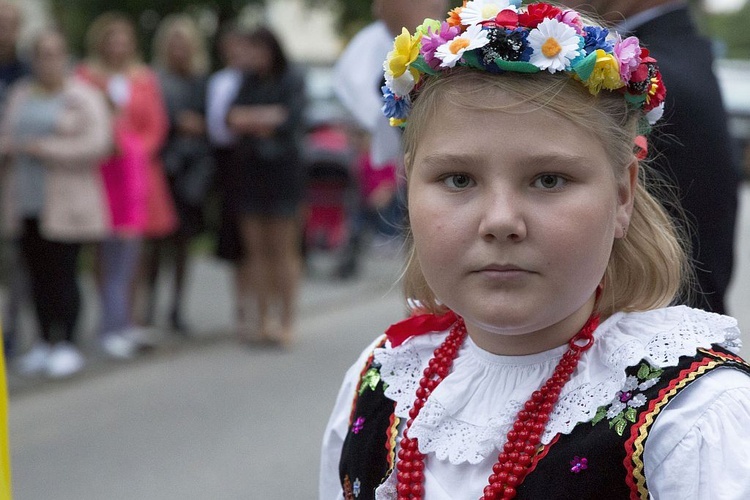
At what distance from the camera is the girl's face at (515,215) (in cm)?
153

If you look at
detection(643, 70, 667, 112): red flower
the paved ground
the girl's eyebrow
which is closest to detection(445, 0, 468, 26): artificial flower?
the girl's eyebrow

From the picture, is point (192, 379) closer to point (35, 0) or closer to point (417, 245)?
point (417, 245)

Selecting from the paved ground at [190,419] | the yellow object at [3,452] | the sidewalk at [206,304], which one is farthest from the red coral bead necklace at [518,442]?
the sidewalk at [206,304]

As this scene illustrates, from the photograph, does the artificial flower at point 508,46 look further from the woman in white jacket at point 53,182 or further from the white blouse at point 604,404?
the woman in white jacket at point 53,182

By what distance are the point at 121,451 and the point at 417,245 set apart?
153 inches

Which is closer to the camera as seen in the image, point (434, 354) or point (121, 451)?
point (434, 354)

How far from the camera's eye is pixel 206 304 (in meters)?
8.68

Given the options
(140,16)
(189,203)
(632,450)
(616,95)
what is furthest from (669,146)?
(140,16)

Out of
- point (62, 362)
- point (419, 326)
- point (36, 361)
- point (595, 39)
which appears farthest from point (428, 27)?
point (36, 361)

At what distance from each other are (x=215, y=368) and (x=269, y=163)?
1.36 metres

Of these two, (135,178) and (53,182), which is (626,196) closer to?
(53,182)

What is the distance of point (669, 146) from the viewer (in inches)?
87.9

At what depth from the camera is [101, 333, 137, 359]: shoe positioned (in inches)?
266

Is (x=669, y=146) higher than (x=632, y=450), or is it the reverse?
(x=669, y=146)
